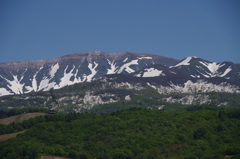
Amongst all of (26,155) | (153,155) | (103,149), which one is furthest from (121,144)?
(26,155)

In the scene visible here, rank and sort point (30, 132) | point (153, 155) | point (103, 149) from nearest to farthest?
point (153, 155)
point (103, 149)
point (30, 132)

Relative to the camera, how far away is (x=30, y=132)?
19425 cm

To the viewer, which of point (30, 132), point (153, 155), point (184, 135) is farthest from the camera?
point (30, 132)

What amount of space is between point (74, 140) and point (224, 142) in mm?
52880

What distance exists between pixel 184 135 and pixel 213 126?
44.6 ft

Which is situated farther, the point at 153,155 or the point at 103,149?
the point at 103,149

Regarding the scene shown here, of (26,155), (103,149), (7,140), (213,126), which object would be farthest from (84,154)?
(213,126)

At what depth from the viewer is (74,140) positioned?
183 metres

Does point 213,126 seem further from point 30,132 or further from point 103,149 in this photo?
point 30,132

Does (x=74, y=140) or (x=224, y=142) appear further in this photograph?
(x=74, y=140)

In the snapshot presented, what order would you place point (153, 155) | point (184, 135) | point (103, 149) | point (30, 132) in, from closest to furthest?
point (153, 155)
point (103, 149)
point (184, 135)
point (30, 132)

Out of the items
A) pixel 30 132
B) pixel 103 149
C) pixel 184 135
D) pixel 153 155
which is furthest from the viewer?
pixel 30 132

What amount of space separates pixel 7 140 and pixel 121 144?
137ft

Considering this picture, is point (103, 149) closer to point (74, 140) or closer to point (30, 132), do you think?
point (74, 140)
